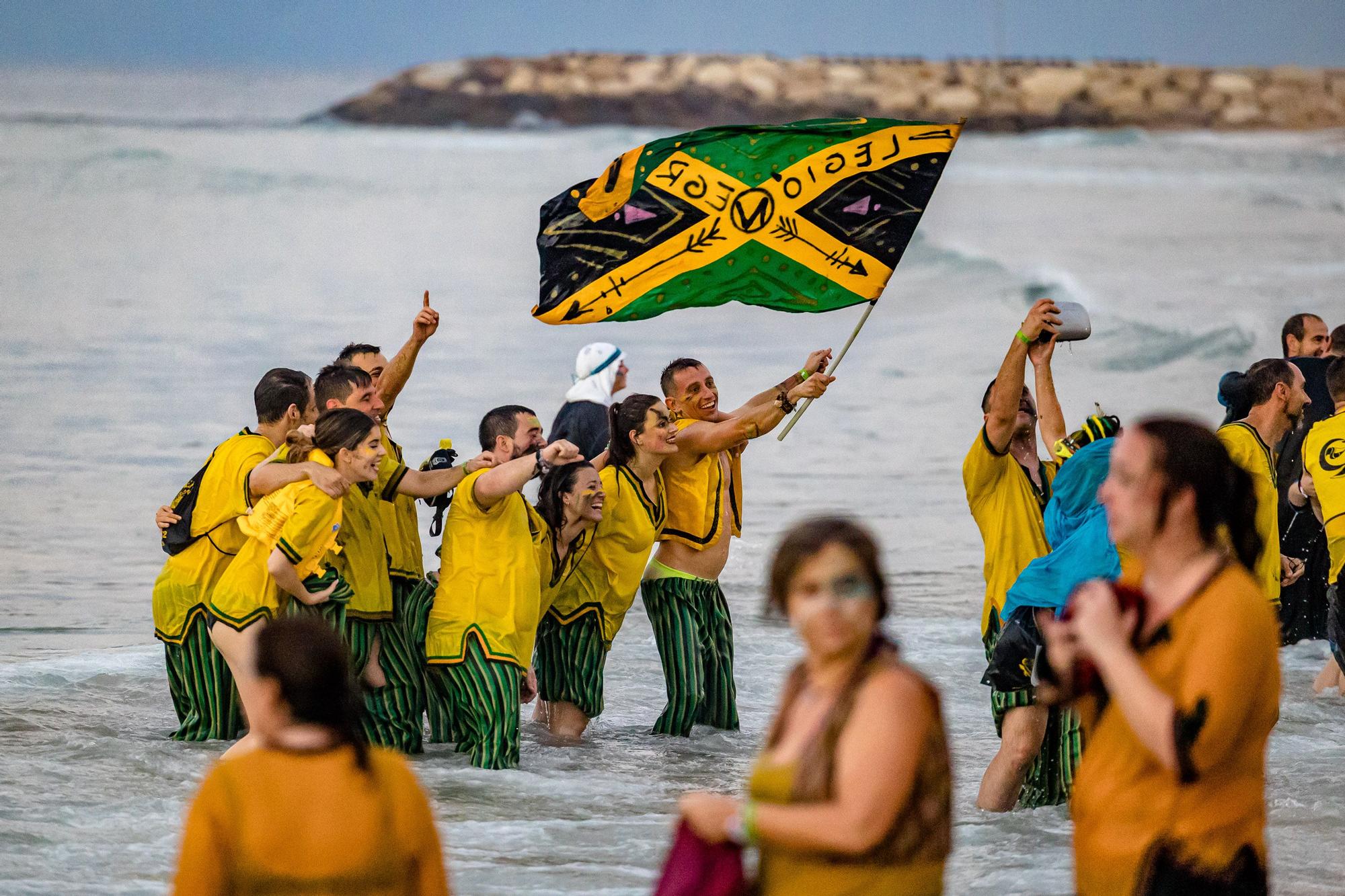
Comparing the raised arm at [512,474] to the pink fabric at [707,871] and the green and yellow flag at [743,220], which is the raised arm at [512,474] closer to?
the green and yellow flag at [743,220]

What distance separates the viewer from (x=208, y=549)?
655 centimetres

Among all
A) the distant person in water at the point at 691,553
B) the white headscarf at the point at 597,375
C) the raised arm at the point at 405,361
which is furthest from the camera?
the white headscarf at the point at 597,375

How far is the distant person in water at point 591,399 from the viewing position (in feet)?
26.2

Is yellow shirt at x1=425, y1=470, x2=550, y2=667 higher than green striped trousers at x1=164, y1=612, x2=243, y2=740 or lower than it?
higher

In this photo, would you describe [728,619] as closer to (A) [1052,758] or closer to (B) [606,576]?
(B) [606,576]

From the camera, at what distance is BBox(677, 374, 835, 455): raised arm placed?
22.6 ft

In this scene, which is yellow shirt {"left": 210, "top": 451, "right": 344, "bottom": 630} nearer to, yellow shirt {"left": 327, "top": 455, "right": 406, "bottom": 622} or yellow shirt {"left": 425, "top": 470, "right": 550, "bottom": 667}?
yellow shirt {"left": 327, "top": 455, "right": 406, "bottom": 622}

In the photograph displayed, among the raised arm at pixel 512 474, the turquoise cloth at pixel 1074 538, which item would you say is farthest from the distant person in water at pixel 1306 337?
the raised arm at pixel 512 474

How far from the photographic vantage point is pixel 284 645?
109 inches

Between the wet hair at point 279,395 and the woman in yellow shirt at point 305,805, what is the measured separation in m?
3.78

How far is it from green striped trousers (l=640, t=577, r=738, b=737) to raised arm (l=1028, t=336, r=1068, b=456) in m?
1.81

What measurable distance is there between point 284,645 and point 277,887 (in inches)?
15.1

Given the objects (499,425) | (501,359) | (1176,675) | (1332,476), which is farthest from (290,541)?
(501,359)

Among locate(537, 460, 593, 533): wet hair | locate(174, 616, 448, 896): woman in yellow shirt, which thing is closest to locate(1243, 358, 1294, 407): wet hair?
locate(537, 460, 593, 533): wet hair
